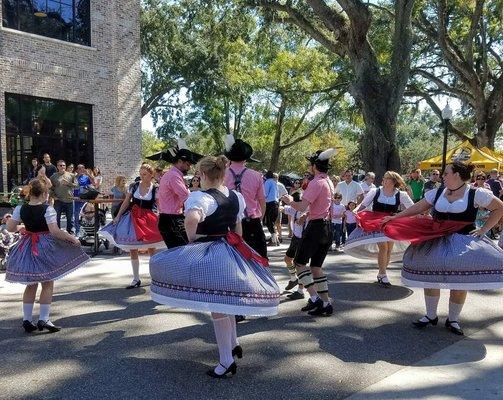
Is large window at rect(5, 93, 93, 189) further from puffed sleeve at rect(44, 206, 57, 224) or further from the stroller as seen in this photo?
puffed sleeve at rect(44, 206, 57, 224)

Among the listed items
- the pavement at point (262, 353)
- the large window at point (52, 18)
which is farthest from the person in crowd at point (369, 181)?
the large window at point (52, 18)

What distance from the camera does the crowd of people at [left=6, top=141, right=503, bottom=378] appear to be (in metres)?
4.27

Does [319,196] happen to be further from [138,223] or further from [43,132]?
[43,132]

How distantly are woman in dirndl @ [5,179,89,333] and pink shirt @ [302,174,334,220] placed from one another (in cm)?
260

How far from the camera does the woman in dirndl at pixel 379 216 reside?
7434 mm

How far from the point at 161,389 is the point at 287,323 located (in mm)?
2170

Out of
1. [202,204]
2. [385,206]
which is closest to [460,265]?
[385,206]

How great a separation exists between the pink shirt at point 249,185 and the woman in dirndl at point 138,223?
74.9 inches

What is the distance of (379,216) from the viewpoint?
7.46 m

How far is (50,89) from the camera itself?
17484mm

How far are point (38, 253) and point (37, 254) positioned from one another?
16mm

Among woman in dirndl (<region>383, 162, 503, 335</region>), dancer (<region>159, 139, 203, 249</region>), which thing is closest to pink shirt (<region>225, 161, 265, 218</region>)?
dancer (<region>159, 139, 203, 249</region>)

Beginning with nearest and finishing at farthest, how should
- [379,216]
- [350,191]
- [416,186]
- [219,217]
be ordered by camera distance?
[219,217]
[379,216]
[350,191]
[416,186]

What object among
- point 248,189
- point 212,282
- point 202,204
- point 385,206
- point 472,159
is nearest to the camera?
point 212,282
